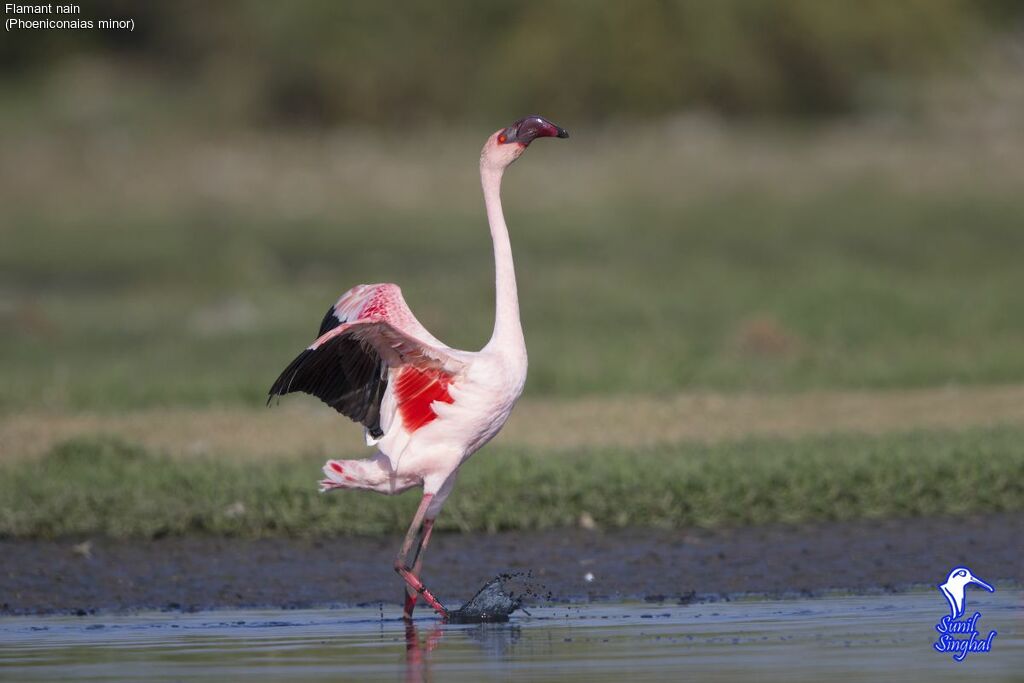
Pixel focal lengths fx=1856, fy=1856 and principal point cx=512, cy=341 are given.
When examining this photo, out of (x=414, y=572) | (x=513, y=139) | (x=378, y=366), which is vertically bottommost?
(x=414, y=572)

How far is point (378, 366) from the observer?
23.1ft

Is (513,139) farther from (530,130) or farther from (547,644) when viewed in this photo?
(547,644)

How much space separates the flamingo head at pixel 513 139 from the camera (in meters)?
7.09

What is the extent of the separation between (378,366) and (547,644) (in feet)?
4.36

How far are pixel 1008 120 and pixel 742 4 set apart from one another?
3437 mm

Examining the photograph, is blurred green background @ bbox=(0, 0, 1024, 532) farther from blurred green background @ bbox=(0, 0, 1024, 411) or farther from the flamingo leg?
the flamingo leg

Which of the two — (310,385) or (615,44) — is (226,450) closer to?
(310,385)

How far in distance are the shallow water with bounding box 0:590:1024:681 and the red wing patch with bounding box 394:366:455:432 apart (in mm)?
770

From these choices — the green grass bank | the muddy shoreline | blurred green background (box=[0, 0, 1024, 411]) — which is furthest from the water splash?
blurred green background (box=[0, 0, 1024, 411])

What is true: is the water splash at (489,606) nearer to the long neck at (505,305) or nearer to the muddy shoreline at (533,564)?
the muddy shoreline at (533,564)

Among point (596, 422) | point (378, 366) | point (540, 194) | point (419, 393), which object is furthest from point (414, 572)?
point (540, 194)

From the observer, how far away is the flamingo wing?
679 centimetres

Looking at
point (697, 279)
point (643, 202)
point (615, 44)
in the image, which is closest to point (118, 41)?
point (615, 44)

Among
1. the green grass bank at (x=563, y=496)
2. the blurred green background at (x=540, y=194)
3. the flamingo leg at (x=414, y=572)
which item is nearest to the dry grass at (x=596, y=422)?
the blurred green background at (x=540, y=194)
